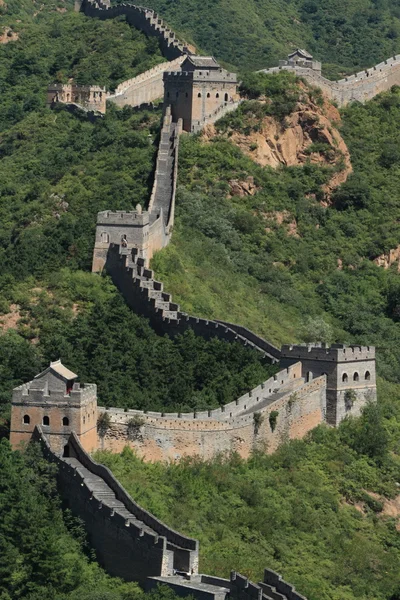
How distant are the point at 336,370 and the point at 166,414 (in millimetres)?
9554

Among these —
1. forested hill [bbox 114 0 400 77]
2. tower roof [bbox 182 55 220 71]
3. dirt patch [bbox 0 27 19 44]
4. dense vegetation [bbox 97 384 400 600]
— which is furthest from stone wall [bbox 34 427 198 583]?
forested hill [bbox 114 0 400 77]

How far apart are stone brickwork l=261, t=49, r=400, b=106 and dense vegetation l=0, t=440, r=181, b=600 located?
43.4m

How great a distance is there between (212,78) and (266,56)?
3650 centimetres

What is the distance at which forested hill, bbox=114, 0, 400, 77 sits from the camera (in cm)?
13988

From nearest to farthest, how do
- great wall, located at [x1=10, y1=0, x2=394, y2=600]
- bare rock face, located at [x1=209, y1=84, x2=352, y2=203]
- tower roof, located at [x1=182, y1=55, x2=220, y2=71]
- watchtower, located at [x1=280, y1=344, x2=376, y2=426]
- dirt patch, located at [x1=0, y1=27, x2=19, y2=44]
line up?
great wall, located at [x1=10, y1=0, x2=394, y2=600]
watchtower, located at [x1=280, y1=344, x2=376, y2=426]
bare rock face, located at [x1=209, y1=84, x2=352, y2=203]
tower roof, located at [x1=182, y1=55, x2=220, y2=71]
dirt patch, located at [x1=0, y1=27, x2=19, y2=44]

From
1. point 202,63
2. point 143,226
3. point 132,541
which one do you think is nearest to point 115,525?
point 132,541

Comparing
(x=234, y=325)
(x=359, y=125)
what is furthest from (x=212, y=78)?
(x=234, y=325)

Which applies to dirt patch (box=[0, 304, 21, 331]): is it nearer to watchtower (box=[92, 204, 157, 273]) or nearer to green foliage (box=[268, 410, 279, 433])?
watchtower (box=[92, 204, 157, 273])

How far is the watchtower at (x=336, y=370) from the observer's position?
8000 centimetres

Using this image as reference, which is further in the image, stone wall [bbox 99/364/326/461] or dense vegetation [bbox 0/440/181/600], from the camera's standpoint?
stone wall [bbox 99/364/326/461]

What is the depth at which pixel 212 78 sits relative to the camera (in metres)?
101

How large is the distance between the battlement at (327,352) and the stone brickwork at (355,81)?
1100 inches

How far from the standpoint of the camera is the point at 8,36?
5049 inches

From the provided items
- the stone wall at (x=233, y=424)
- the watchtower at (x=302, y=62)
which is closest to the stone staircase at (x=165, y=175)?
the watchtower at (x=302, y=62)
